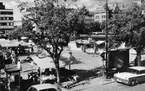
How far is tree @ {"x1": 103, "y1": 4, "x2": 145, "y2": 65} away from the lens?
20.5 m

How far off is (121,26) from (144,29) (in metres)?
2.72

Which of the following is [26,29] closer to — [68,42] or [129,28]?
[68,42]

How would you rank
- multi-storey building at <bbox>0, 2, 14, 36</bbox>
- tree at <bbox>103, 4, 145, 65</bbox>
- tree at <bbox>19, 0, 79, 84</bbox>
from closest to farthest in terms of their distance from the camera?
tree at <bbox>19, 0, 79, 84</bbox>
tree at <bbox>103, 4, 145, 65</bbox>
multi-storey building at <bbox>0, 2, 14, 36</bbox>

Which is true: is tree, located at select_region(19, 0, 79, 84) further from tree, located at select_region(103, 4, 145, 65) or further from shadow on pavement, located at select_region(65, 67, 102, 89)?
tree, located at select_region(103, 4, 145, 65)

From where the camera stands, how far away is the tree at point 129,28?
67.4 feet

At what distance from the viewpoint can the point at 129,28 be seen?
20.5 meters

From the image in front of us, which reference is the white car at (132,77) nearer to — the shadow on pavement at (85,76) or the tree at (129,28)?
the shadow on pavement at (85,76)

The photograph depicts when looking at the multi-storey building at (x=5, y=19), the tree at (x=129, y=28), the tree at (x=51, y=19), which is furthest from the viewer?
the multi-storey building at (x=5, y=19)

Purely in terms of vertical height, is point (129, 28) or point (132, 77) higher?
point (129, 28)

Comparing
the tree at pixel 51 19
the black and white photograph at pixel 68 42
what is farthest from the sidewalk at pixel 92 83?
the tree at pixel 51 19

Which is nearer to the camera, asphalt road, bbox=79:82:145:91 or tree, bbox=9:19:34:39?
asphalt road, bbox=79:82:145:91

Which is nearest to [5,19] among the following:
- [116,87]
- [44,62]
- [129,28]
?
[44,62]

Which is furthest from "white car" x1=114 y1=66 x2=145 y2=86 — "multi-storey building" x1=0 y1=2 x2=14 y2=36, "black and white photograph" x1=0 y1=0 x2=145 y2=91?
"multi-storey building" x1=0 y1=2 x2=14 y2=36

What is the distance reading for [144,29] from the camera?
65.7 ft
